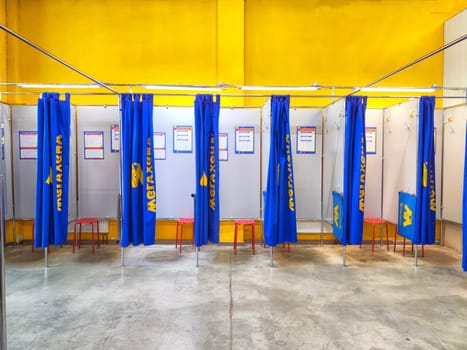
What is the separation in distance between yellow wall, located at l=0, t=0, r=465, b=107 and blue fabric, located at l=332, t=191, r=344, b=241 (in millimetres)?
1777

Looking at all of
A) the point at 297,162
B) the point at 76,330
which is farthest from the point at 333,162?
the point at 76,330

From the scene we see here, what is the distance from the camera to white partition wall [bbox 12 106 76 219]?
16.7 feet

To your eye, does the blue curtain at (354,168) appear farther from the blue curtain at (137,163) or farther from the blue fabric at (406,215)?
the blue curtain at (137,163)

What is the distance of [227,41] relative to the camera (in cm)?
528

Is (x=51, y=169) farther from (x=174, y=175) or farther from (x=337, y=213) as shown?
(x=337, y=213)

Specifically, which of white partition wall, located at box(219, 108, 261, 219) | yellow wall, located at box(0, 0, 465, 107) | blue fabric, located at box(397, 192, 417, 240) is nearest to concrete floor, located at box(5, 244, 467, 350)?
blue fabric, located at box(397, 192, 417, 240)

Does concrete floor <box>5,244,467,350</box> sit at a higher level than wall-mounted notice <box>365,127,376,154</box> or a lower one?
lower

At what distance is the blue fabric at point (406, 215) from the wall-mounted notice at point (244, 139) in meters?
2.29

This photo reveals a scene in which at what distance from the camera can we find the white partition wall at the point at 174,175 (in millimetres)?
5137

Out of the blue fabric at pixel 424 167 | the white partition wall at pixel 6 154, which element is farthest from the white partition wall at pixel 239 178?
the white partition wall at pixel 6 154

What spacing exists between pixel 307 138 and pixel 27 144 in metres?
4.39

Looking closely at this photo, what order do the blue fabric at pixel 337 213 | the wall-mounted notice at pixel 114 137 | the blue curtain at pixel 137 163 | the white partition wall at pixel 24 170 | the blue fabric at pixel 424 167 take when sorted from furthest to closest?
the wall-mounted notice at pixel 114 137 → the white partition wall at pixel 24 170 → the blue fabric at pixel 337 213 → the blue fabric at pixel 424 167 → the blue curtain at pixel 137 163

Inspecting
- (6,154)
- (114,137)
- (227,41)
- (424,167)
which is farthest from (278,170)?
(6,154)

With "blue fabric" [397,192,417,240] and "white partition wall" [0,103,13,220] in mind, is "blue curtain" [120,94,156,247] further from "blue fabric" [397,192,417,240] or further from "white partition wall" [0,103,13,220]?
"blue fabric" [397,192,417,240]
